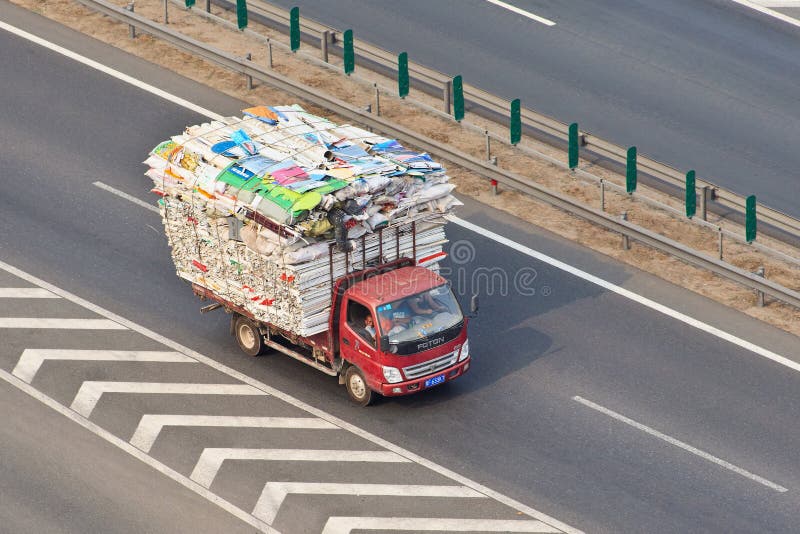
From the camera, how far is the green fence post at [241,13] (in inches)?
1359

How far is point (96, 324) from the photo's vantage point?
27.4 metres

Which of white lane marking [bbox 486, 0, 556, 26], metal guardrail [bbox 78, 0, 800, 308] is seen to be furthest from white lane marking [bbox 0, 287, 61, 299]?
white lane marking [bbox 486, 0, 556, 26]

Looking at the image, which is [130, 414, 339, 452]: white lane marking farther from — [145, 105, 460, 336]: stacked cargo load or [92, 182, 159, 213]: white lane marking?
[92, 182, 159, 213]: white lane marking

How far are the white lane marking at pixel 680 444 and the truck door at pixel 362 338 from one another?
11.9ft

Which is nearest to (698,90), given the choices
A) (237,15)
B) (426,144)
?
(426,144)

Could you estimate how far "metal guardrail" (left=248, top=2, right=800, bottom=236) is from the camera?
29531 millimetres

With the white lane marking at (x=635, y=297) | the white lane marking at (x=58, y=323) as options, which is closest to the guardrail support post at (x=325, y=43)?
the white lane marking at (x=635, y=297)

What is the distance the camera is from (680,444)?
80.3ft

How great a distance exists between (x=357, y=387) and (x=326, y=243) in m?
2.65

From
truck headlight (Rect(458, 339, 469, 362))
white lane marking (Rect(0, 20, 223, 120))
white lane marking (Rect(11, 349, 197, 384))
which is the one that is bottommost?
white lane marking (Rect(11, 349, 197, 384))

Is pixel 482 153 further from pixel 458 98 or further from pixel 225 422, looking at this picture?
pixel 225 422

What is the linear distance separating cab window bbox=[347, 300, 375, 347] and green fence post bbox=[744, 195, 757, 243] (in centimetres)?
860

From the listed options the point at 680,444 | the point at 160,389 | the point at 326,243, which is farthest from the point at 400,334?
the point at 680,444

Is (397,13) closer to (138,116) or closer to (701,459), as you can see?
(138,116)
